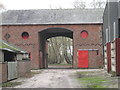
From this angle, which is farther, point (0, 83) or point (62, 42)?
point (62, 42)

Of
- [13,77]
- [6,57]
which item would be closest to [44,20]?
[6,57]

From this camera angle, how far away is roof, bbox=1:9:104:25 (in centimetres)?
3441

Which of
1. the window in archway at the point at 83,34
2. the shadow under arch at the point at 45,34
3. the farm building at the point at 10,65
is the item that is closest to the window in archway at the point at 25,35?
the shadow under arch at the point at 45,34

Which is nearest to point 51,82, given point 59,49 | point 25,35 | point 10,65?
point 10,65

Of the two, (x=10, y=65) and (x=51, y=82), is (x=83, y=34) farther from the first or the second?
(x=51, y=82)

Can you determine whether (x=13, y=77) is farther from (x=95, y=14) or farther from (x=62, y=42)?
(x=62, y=42)

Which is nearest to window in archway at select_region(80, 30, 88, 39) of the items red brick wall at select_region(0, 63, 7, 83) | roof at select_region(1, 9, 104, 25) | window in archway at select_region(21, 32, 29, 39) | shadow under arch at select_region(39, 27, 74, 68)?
roof at select_region(1, 9, 104, 25)

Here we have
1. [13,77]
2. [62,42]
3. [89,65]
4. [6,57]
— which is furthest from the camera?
[62,42]

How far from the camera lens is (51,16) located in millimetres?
35375

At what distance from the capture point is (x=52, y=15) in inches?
1403

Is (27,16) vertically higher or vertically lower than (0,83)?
higher

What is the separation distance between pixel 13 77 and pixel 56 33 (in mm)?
21619

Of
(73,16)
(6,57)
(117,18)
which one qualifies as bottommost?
(6,57)

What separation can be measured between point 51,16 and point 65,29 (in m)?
2.49
